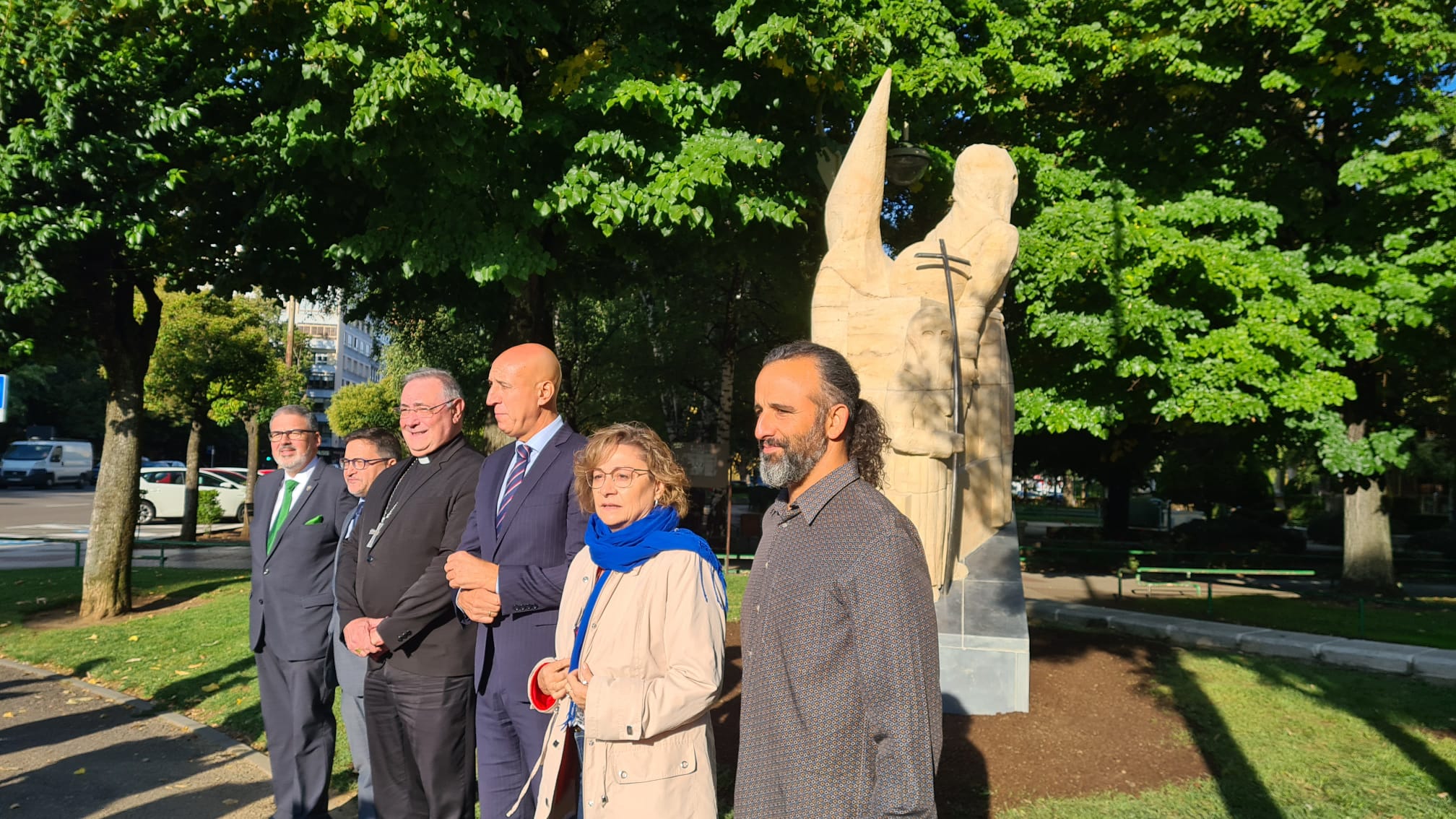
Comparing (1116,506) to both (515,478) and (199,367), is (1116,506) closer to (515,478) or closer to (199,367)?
(199,367)

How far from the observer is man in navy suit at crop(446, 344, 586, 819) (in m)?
3.48

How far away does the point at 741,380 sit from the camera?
73.2ft

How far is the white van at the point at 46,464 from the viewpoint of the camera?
123 ft

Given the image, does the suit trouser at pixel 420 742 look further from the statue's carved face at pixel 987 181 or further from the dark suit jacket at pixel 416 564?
the statue's carved face at pixel 987 181

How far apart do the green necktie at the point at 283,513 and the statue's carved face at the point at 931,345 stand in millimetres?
3779

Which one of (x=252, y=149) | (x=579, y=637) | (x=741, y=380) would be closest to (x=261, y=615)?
(x=579, y=637)

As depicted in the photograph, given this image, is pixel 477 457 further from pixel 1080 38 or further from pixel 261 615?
pixel 1080 38

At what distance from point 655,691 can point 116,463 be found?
10.3m

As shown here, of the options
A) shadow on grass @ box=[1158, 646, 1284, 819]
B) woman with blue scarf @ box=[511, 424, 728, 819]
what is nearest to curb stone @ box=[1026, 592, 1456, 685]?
shadow on grass @ box=[1158, 646, 1284, 819]

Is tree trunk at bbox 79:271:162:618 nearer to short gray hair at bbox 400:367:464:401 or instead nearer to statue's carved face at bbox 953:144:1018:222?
short gray hair at bbox 400:367:464:401

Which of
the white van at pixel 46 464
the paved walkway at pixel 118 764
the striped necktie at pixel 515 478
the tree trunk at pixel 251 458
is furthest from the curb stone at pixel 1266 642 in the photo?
the white van at pixel 46 464

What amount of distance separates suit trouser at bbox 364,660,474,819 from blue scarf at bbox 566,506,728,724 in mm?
1108

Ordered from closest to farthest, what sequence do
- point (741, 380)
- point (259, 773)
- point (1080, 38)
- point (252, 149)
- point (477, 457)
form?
point (477, 457) → point (259, 773) → point (252, 149) → point (1080, 38) → point (741, 380)

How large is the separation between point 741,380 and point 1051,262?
11830mm
